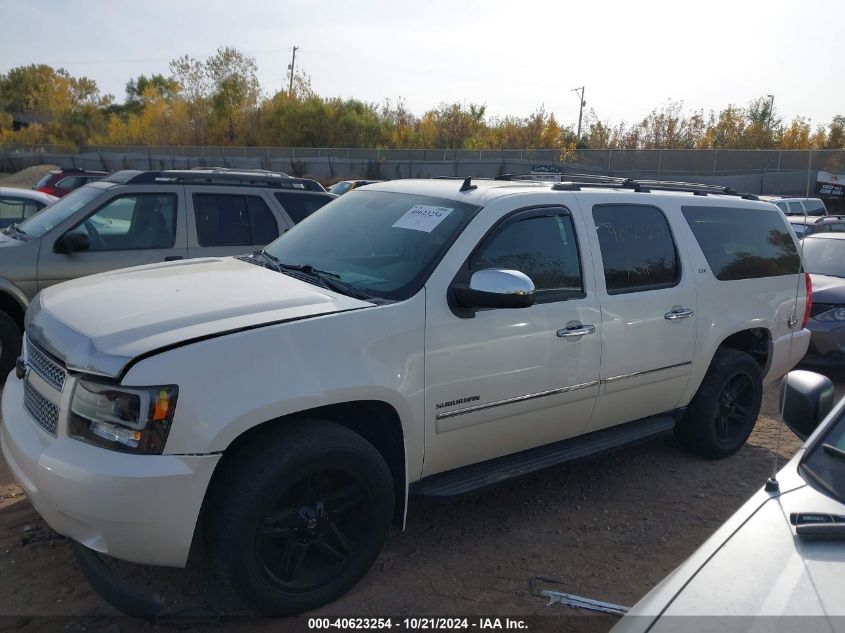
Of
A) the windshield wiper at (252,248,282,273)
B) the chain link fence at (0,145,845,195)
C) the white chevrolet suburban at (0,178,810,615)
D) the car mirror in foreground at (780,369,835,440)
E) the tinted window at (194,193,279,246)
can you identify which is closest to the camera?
the car mirror in foreground at (780,369,835,440)

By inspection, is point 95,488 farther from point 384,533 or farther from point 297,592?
point 384,533

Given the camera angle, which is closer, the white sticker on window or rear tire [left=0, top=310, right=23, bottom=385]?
the white sticker on window

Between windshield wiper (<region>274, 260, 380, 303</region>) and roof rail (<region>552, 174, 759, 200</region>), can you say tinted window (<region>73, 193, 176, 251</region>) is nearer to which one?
windshield wiper (<region>274, 260, 380, 303</region>)

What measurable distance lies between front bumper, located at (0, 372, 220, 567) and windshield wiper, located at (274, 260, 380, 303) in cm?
106

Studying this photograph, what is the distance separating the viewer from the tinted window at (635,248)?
4.20m

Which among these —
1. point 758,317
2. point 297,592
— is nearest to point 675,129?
point 758,317

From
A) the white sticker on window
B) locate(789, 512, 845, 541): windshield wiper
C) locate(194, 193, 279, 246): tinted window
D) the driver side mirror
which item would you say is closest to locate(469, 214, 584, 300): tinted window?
the white sticker on window

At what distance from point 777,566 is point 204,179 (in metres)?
6.45

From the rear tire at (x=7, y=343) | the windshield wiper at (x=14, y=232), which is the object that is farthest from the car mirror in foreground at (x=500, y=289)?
the windshield wiper at (x=14, y=232)

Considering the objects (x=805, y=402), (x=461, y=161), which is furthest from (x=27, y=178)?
(x=805, y=402)

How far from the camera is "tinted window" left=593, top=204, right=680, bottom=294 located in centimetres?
420

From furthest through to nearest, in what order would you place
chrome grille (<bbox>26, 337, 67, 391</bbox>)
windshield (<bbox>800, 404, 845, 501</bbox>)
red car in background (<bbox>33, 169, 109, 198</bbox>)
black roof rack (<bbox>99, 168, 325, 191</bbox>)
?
red car in background (<bbox>33, 169, 109, 198</bbox>)
black roof rack (<bbox>99, 168, 325, 191</bbox>)
chrome grille (<bbox>26, 337, 67, 391</bbox>)
windshield (<bbox>800, 404, 845, 501</bbox>)

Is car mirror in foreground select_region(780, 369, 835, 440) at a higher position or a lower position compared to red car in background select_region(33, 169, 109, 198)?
lower

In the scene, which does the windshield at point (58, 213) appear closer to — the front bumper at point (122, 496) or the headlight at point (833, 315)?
the front bumper at point (122, 496)
